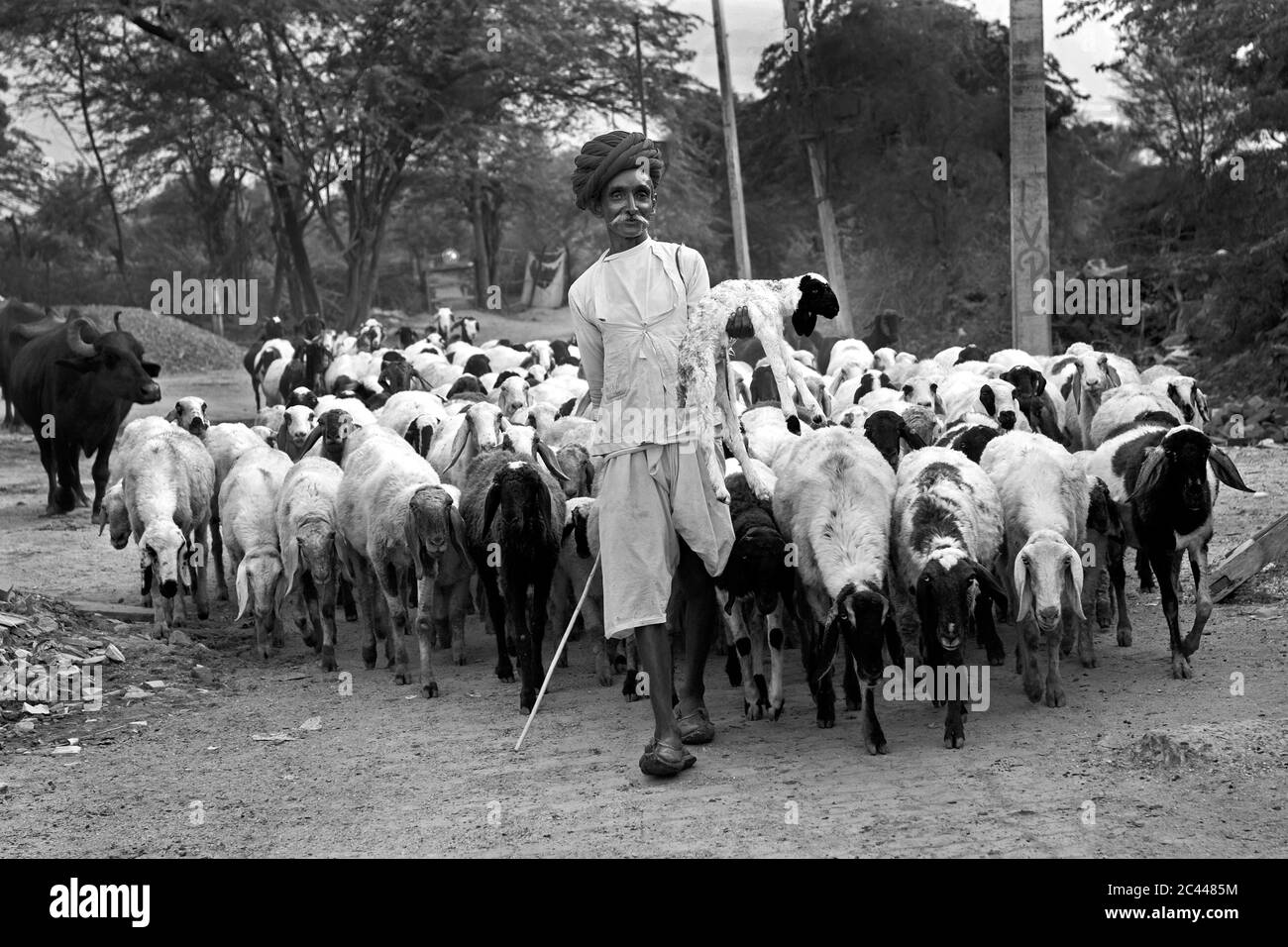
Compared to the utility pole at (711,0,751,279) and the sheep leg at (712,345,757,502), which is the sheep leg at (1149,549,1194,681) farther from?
the utility pole at (711,0,751,279)

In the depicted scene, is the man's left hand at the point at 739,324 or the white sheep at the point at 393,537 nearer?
the man's left hand at the point at 739,324

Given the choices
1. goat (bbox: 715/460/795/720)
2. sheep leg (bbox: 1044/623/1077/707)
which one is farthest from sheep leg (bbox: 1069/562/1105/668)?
goat (bbox: 715/460/795/720)

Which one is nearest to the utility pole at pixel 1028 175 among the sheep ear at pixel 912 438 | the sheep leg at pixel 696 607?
the sheep ear at pixel 912 438

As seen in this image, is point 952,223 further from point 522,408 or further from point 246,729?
point 246,729

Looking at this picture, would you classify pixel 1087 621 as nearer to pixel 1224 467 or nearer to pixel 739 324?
pixel 1224 467

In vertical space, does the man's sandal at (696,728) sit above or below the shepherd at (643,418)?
below

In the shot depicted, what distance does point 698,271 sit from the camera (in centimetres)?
633

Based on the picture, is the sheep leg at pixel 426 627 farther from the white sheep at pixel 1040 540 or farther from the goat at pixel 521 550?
the white sheep at pixel 1040 540

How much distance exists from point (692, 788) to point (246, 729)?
2683mm

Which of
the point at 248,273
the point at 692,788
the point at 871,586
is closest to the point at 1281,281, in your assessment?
the point at 871,586

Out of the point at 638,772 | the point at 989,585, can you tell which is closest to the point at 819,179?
the point at 989,585

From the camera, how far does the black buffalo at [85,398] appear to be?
567 inches

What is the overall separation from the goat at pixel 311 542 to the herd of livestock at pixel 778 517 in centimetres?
2

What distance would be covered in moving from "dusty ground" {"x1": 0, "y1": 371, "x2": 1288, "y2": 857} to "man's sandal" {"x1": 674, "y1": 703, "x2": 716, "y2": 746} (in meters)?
0.06
